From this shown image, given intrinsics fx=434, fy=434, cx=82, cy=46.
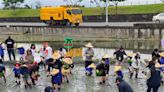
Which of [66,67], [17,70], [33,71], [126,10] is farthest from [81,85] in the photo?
[126,10]

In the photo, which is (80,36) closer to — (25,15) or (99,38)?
(99,38)

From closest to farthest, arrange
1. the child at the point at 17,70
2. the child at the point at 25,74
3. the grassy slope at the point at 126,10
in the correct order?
the child at the point at 25,74, the child at the point at 17,70, the grassy slope at the point at 126,10

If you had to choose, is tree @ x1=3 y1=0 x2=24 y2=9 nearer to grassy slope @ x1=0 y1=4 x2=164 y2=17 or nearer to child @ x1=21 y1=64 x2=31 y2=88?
grassy slope @ x1=0 y1=4 x2=164 y2=17

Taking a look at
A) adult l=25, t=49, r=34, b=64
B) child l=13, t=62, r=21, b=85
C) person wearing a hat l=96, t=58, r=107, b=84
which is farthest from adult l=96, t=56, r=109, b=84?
child l=13, t=62, r=21, b=85

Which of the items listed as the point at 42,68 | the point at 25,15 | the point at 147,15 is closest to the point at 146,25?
the point at 147,15

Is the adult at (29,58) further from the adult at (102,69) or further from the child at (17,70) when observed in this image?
the adult at (102,69)

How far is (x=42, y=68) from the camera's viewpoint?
2416cm

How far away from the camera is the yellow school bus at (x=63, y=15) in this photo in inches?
2050

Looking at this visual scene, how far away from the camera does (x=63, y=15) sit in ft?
172

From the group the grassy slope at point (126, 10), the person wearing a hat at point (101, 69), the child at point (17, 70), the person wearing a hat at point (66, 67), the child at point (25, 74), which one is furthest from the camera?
the grassy slope at point (126, 10)

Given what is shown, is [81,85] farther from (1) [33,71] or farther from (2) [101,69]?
(1) [33,71]

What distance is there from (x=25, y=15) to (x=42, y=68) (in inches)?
2082

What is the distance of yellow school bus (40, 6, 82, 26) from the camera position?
52059 mm

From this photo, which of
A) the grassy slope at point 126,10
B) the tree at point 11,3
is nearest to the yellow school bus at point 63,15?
the grassy slope at point 126,10
